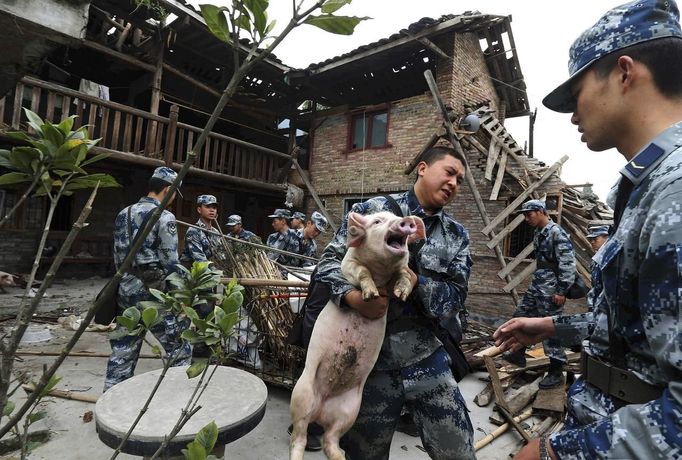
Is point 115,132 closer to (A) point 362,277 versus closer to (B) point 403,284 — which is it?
(A) point 362,277

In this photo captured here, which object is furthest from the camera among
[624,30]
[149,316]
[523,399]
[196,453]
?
[523,399]

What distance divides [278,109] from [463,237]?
11.6m

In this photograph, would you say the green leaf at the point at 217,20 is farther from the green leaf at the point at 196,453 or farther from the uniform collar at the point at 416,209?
the uniform collar at the point at 416,209

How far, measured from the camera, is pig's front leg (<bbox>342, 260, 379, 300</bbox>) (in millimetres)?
1670

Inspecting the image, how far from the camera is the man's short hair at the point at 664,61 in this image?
3.33 feet

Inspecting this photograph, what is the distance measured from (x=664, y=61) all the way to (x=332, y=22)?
3.24 ft

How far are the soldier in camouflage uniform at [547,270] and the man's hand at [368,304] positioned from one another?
4.06 m

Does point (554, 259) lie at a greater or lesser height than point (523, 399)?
greater

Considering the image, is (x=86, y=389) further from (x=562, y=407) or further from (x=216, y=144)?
(x=216, y=144)

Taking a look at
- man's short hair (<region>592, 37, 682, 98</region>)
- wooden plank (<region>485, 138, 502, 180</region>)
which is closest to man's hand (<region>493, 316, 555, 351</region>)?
man's short hair (<region>592, 37, 682, 98</region>)

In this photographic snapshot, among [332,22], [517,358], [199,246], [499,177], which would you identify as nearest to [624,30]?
[332,22]

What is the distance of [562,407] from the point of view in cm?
375

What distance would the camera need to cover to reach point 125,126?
27.2 feet

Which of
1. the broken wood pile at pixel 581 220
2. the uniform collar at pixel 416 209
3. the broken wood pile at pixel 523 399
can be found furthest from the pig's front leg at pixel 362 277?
the broken wood pile at pixel 581 220
